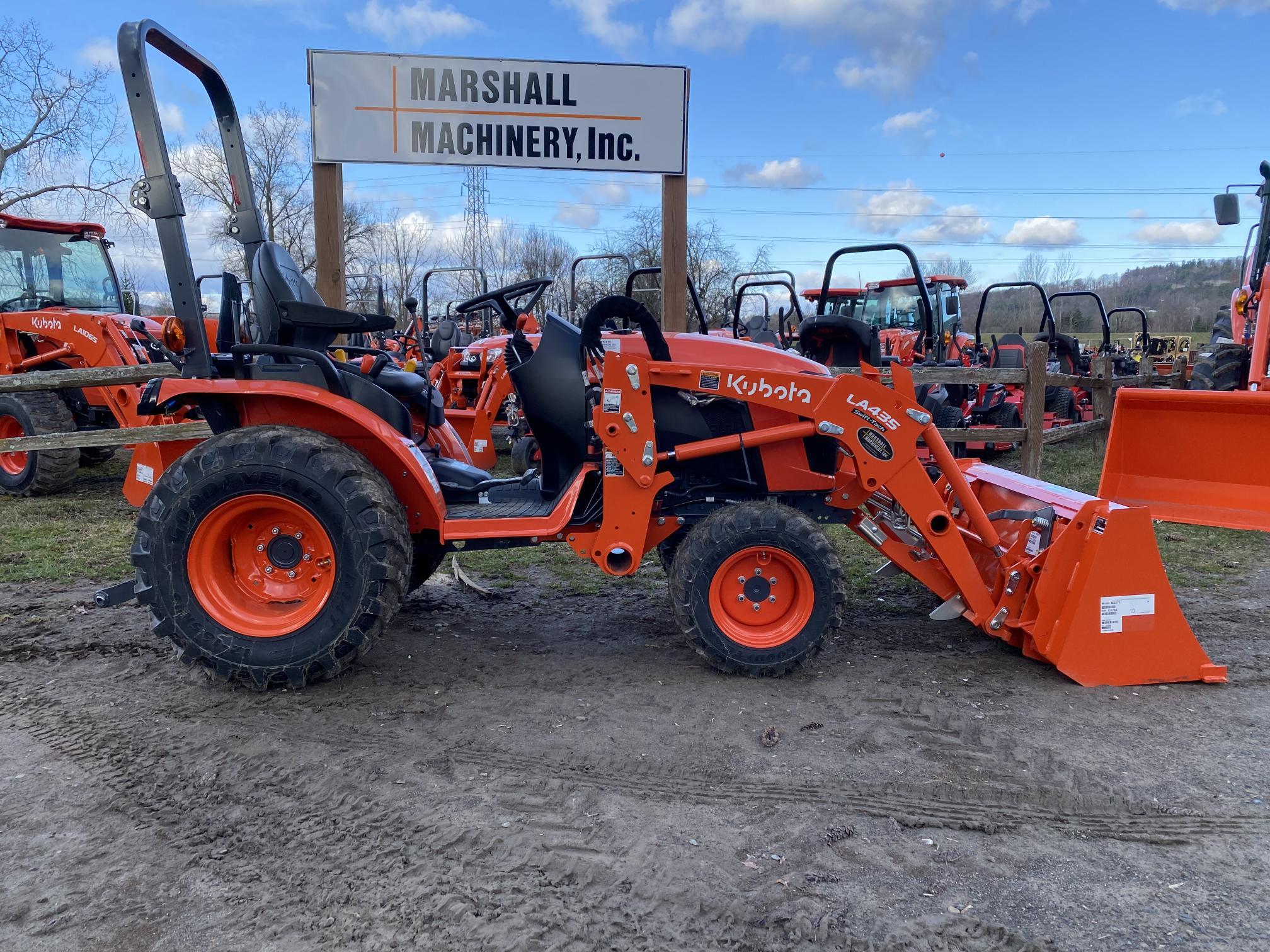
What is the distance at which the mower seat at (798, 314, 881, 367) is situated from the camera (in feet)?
13.5

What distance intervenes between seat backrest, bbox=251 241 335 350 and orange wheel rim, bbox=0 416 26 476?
592cm

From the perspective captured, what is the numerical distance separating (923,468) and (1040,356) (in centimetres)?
406

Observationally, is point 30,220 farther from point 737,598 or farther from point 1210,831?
point 1210,831

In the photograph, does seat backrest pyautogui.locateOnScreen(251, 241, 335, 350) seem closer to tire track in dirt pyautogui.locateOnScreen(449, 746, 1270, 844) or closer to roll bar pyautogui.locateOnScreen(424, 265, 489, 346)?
tire track in dirt pyautogui.locateOnScreen(449, 746, 1270, 844)

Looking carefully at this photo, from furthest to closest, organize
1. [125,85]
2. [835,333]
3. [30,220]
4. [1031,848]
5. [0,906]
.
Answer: [30,220] → [835,333] → [125,85] → [1031,848] → [0,906]

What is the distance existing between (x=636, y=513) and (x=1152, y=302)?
5105cm

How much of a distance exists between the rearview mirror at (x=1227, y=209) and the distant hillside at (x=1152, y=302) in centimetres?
2120

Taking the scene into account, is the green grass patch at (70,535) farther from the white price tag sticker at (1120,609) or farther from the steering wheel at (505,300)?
the white price tag sticker at (1120,609)

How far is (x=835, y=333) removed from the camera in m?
4.20

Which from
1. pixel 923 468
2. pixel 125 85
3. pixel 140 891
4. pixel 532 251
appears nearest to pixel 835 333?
pixel 923 468

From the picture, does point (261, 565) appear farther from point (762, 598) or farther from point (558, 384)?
point (762, 598)

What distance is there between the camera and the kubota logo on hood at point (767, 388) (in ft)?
11.6

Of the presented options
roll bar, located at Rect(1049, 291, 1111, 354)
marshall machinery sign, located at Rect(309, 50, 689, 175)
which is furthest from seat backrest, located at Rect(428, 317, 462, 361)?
roll bar, located at Rect(1049, 291, 1111, 354)

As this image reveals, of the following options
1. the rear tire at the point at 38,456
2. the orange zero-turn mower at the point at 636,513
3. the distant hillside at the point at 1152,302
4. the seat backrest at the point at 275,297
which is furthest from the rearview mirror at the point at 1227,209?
the distant hillside at the point at 1152,302
